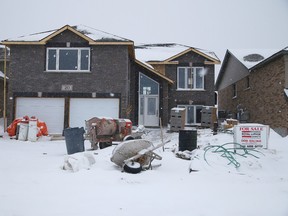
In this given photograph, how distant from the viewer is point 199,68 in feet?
74.8

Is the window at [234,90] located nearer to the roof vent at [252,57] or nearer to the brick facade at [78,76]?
the roof vent at [252,57]

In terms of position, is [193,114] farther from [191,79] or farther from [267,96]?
[267,96]

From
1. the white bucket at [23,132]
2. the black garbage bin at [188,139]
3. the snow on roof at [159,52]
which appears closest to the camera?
the black garbage bin at [188,139]

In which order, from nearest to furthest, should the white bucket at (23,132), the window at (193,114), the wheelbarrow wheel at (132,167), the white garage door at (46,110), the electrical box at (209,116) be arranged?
the wheelbarrow wheel at (132,167), the white bucket at (23,132), the white garage door at (46,110), the electrical box at (209,116), the window at (193,114)

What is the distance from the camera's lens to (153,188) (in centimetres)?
550

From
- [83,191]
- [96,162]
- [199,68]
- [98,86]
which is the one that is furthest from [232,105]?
[83,191]

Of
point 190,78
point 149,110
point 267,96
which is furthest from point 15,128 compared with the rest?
point 267,96

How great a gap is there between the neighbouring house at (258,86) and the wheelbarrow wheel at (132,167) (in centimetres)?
1014

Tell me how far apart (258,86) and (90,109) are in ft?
38.3

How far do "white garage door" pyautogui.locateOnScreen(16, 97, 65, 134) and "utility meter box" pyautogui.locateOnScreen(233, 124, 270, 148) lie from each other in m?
11.6

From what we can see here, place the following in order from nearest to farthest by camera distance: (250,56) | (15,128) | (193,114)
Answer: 1. (15,128)
2. (250,56)
3. (193,114)

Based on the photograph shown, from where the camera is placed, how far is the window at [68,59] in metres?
16.8

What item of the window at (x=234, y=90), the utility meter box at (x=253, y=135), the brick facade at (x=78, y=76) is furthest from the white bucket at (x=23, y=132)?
the window at (x=234, y=90)

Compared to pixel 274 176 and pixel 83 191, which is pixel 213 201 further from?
pixel 274 176
